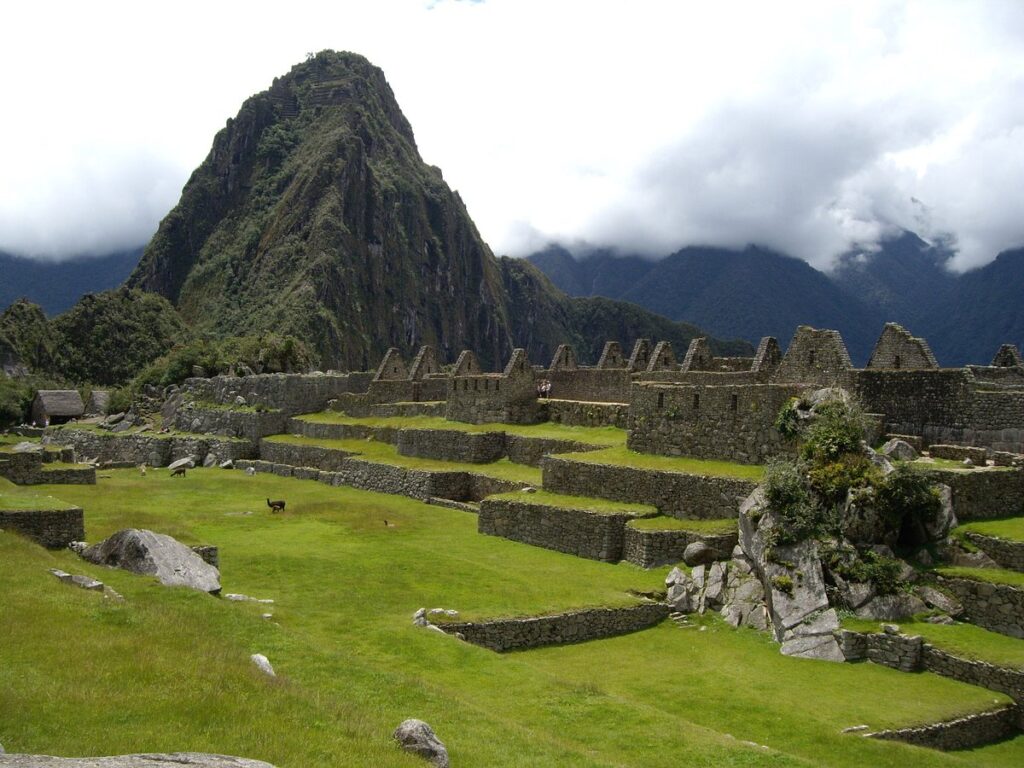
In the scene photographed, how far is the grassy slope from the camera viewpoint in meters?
7.80

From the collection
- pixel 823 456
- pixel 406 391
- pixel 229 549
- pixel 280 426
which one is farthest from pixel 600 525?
pixel 280 426

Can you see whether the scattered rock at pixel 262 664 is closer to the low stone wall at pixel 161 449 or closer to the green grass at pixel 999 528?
the green grass at pixel 999 528

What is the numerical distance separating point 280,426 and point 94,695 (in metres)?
39.6

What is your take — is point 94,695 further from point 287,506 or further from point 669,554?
point 287,506

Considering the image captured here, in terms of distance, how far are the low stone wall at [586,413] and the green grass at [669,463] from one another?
138 inches

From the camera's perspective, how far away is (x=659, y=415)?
77.8 feet

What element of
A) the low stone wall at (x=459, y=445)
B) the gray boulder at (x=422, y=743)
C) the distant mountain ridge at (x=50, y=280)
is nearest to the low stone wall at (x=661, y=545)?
the gray boulder at (x=422, y=743)

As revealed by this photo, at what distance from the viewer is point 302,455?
40094 mm

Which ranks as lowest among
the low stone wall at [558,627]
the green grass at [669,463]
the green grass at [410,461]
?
the low stone wall at [558,627]

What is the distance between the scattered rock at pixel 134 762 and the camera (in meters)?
5.09

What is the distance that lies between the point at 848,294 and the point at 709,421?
54327mm

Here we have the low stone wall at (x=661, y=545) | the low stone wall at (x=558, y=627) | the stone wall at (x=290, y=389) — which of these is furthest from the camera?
the stone wall at (x=290, y=389)

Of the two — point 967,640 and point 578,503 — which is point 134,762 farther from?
point 578,503

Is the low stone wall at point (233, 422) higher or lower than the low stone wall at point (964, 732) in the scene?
higher
